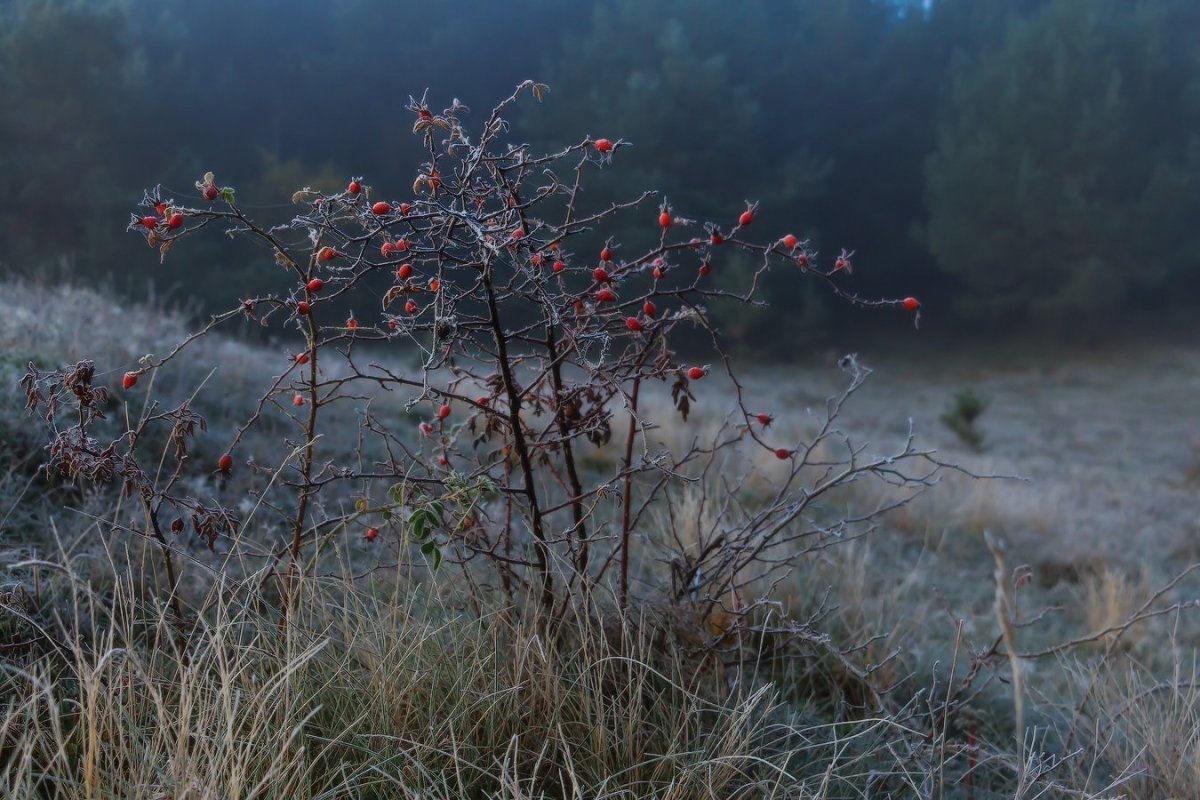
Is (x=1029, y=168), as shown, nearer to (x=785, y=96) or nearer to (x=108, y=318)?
(x=785, y=96)

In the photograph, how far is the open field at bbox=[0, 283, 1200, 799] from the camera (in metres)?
1.61

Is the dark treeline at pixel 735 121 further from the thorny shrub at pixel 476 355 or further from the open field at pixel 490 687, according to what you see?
the thorny shrub at pixel 476 355

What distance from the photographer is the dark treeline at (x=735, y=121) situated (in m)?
14.1

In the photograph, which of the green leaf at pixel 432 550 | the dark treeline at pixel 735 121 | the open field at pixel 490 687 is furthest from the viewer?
the dark treeline at pixel 735 121

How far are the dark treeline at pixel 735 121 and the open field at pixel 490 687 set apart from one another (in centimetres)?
1050

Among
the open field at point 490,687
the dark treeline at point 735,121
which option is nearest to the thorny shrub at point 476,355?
the open field at point 490,687

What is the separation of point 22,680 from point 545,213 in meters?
11.2

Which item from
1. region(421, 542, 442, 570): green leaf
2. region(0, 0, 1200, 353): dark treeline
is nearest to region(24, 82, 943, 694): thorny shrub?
region(421, 542, 442, 570): green leaf

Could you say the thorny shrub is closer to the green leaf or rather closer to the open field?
the green leaf

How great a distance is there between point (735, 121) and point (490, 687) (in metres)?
17.6

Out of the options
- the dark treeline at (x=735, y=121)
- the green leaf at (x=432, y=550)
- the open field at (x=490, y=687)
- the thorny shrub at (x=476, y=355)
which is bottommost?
the open field at (x=490, y=687)

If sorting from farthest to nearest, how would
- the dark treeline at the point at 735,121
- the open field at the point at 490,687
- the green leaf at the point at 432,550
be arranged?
A: the dark treeline at the point at 735,121
the green leaf at the point at 432,550
the open field at the point at 490,687

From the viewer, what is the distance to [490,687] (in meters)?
1.92

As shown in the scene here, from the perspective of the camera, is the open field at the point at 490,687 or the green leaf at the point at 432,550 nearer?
the open field at the point at 490,687
